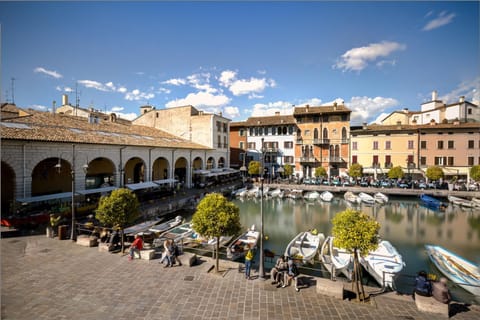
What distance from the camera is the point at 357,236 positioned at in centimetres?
798

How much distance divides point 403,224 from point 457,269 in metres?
10.8

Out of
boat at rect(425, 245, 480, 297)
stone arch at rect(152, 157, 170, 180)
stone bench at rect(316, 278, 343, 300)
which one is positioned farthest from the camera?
stone arch at rect(152, 157, 170, 180)

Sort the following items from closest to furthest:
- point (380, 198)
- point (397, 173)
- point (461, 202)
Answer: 1. point (461, 202)
2. point (380, 198)
3. point (397, 173)

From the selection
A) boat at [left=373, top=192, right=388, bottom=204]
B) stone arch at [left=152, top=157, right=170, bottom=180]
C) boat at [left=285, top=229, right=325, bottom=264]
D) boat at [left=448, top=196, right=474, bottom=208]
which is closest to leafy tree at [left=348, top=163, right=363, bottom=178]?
boat at [left=373, top=192, right=388, bottom=204]

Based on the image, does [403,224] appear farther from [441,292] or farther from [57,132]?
[57,132]

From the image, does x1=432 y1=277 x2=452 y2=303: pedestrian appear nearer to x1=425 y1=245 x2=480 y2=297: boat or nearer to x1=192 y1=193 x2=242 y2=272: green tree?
x1=425 y1=245 x2=480 y2=297: boat

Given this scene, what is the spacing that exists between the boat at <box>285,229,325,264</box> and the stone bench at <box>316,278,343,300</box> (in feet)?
15.5

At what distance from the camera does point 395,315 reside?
22.7 ft

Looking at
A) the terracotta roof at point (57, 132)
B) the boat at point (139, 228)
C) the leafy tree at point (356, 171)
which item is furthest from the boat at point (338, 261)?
the leafy tree at point (356, 171)

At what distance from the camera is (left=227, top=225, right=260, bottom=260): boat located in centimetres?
1373

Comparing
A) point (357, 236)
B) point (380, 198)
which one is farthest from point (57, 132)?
point (380, 198)

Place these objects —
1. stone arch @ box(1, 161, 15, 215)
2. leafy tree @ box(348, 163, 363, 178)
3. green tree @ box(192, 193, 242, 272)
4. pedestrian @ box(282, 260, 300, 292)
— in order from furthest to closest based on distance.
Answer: leafy tree @ box(348, 163, 363, 178)
stone arch @ box(1, 161, 15, 215)
green tree @ box(192, 193, 242, 272)
pedestrian @ box(282, 260, 300, 292)

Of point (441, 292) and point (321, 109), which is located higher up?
point (321, 109)

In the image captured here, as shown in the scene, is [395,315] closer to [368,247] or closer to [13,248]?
[368,247]
